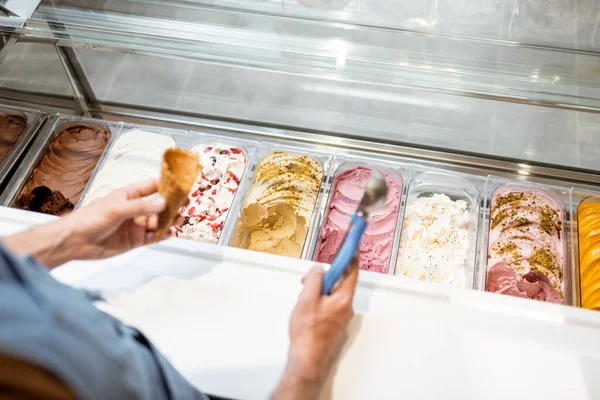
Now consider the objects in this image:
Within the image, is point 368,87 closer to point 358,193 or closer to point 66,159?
point 358,193

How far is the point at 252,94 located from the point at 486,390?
1.47 meters

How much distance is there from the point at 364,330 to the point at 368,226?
2.30 feet

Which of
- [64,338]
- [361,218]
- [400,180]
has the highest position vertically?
[400,180]

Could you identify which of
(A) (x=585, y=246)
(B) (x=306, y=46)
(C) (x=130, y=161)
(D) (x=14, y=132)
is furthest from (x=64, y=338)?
(D) (x=14, y=132)

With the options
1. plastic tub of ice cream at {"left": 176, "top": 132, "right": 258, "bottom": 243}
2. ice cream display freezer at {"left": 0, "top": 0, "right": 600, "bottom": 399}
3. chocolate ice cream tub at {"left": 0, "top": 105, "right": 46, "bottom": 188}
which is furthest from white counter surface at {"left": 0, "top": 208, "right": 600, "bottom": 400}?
chocolate ice cream tub at {"left": 0, "top": 105, "right": 46, "bottom": 188}

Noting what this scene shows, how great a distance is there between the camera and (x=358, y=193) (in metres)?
2.12

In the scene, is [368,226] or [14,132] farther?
[14,132]

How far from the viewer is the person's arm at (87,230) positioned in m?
1.29

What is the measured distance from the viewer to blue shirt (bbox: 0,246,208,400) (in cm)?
71

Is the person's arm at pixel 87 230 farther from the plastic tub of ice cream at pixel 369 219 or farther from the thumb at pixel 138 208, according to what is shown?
the plastic tub of ice cream at pixel 369 219

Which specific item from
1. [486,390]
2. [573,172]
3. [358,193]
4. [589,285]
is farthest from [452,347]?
[573,172]

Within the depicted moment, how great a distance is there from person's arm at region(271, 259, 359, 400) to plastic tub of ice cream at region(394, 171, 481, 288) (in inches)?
28.1

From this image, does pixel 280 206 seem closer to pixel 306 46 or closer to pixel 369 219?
pixel 369 219

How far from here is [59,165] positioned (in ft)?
7.38
